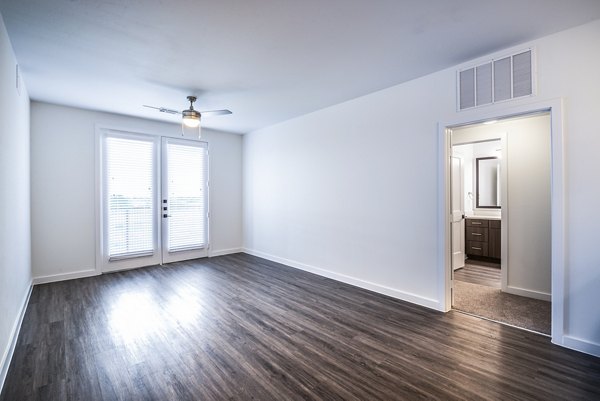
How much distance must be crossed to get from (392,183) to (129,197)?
4.64 m

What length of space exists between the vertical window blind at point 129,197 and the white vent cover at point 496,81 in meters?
5.30

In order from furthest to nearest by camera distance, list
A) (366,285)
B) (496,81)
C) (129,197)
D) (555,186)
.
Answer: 1. (129,197)
2. (366,285)
3. (496,81)
4. (555,186)

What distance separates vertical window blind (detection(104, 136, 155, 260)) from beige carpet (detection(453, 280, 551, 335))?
5355 millimetres

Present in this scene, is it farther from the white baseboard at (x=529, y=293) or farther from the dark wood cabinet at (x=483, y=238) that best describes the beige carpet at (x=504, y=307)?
the dark wood cabinet at (x=483, y=238)

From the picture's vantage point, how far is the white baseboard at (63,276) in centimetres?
436

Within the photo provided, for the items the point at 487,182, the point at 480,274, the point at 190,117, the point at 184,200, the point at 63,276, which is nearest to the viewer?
the point at 190,117

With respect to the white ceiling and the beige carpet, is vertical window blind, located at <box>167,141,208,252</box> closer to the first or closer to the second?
the white ceiling

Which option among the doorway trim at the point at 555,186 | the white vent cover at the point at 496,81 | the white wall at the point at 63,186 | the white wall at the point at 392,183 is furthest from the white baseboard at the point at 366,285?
the white wall at the point at 63,186

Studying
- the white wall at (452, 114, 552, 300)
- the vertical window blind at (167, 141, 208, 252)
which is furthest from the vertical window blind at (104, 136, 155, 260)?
the white wall at (452, 114, 552, 300)

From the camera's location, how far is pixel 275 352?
2475mm

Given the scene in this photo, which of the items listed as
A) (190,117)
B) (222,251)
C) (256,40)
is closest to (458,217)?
(256,40)

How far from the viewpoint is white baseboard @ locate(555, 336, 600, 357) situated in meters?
2.35

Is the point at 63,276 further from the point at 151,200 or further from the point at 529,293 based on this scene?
the point at 529,293

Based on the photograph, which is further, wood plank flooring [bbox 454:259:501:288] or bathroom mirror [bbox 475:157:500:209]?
bathroom mirror [bbox 475:157:500:209]
